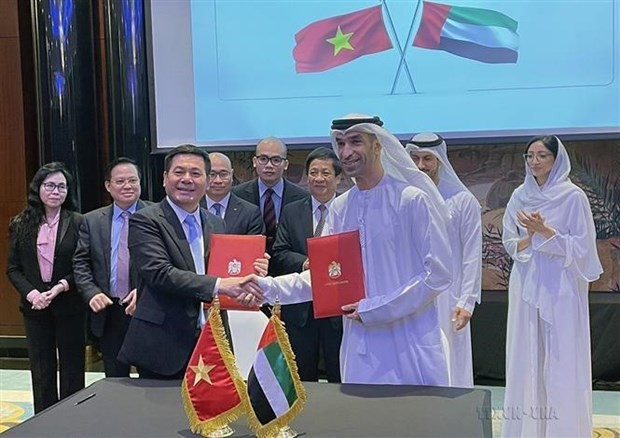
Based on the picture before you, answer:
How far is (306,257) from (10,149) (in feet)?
12.2

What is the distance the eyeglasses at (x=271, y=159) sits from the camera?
13.2 feet

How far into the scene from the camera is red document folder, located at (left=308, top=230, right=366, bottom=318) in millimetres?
2350

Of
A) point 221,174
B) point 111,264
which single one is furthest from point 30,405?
point 221,174

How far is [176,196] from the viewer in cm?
260

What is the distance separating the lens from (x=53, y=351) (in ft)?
13.5

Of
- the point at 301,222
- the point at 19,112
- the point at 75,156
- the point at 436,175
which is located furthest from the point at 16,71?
the point at 436,175

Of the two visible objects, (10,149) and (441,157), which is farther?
(10,149)

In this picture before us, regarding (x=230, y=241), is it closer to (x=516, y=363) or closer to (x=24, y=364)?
(x=516, y=363)

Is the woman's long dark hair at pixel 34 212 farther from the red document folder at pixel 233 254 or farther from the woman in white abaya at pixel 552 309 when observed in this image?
the woman in white abaya at pixel 552 309

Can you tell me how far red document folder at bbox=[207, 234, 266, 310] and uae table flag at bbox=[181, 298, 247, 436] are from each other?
0.47 m

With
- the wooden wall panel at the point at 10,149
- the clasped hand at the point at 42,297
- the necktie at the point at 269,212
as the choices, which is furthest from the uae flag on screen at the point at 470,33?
the wooden wall panel at the point at 10,149

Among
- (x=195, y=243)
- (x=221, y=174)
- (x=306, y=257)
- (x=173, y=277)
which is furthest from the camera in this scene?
(x=221, y=174)

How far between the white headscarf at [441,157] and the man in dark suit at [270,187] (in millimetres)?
720

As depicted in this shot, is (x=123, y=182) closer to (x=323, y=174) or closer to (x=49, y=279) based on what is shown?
(x=49, y=279)
